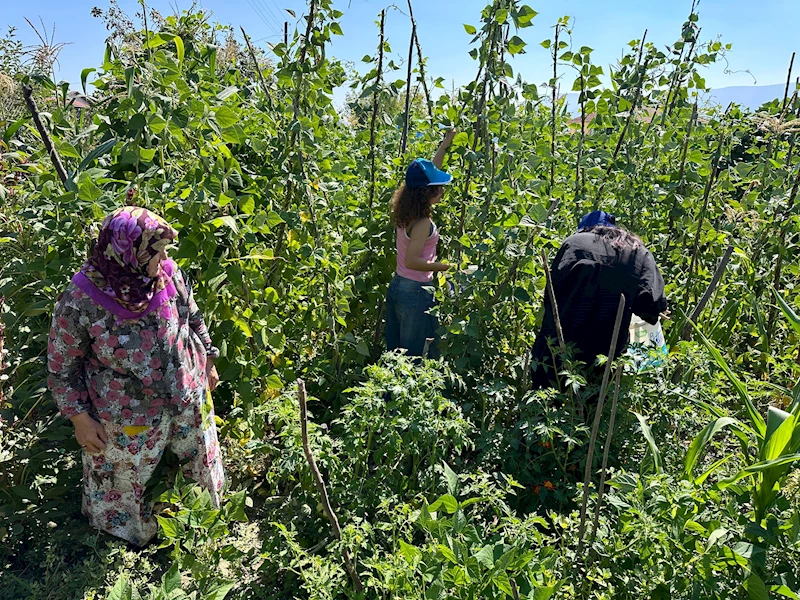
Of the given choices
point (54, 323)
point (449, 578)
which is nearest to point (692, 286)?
point (449, 578)

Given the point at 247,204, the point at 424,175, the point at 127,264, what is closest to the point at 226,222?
the point at 247,204

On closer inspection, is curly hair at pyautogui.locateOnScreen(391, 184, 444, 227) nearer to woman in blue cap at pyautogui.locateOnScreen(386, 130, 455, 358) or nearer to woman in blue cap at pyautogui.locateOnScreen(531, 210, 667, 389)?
woman in blue cap at pyautogui.locateOnScreen(386, 130, 455, 358)

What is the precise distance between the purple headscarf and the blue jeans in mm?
1381

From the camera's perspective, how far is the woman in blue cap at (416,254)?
283 centimetres

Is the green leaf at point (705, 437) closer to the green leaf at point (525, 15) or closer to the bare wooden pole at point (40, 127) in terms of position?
the green leaf at point (525, 15)

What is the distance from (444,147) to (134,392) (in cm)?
180

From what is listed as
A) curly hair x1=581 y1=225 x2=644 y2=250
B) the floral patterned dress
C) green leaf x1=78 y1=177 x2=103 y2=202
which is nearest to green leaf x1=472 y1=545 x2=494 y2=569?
the floral patterned dress

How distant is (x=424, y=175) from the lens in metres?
2.79

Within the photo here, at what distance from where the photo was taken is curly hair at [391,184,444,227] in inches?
112

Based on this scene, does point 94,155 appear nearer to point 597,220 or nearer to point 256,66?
point 256,66

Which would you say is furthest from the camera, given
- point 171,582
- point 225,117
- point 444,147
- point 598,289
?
point 444,147

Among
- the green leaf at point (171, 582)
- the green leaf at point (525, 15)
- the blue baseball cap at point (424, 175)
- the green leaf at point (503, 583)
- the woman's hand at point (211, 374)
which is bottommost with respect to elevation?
the green leaf at point (171, 582)

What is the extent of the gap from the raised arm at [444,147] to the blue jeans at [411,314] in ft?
2.04

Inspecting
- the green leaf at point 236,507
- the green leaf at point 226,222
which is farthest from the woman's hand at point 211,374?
the green leaf at point 236,507
